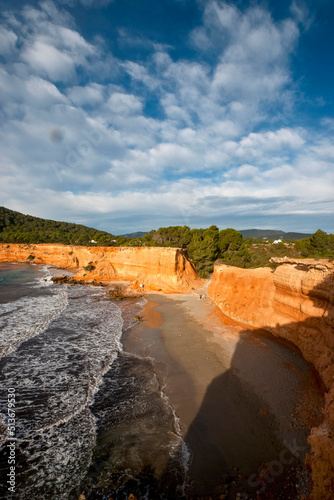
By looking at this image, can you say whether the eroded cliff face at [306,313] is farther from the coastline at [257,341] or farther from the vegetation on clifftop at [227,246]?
the vegetation on clifftop at [227,246]

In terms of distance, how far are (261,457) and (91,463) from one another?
16.1 ft

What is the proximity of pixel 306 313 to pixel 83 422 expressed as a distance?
428 inches

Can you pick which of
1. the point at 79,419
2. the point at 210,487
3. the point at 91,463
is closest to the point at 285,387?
the point at 210,487

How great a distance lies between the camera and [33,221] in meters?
103

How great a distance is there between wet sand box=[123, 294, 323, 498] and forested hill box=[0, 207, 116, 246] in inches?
2063

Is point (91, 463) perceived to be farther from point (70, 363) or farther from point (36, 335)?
point (36, 335)

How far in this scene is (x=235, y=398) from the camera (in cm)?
836

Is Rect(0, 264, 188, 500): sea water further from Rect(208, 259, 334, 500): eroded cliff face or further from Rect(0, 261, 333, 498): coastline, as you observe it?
Rect(208, 259, 334, 500): eroded cliff face

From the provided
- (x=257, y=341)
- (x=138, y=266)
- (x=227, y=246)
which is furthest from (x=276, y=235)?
(x=257, y=341)

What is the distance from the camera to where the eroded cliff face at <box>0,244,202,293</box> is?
2853 cm

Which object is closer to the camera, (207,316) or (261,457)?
(261,457)

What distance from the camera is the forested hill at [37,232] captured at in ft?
243

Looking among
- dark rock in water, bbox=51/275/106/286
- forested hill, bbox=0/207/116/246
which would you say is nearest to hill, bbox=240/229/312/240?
forested hill, bbox=0/207/116/246

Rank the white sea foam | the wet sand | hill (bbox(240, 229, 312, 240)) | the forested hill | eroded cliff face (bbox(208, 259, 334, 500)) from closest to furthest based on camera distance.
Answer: eroded cliff face (bbox(208, 259, 334, 500)) < the wet sand < the white sea foam < the forested hill < hill (bbox(240, 229, 312, 240))
